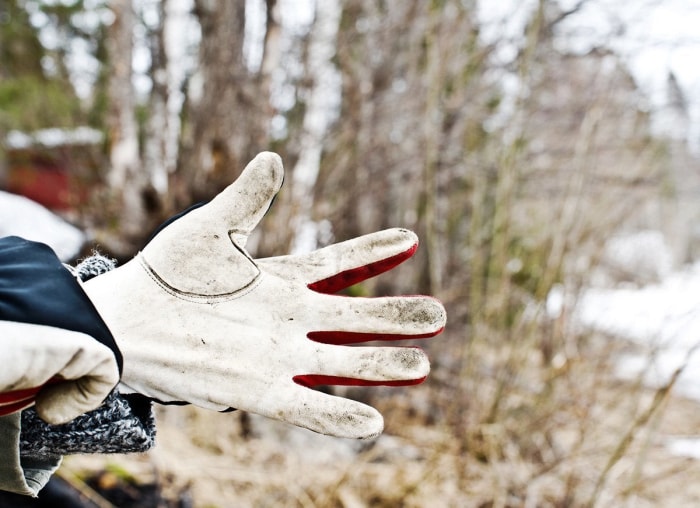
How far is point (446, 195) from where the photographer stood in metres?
5.45

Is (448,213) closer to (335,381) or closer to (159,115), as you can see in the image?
(159,115)

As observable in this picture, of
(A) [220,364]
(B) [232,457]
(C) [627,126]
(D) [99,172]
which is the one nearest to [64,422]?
(A) [220,364]

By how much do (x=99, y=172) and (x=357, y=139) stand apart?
2704 millimetres

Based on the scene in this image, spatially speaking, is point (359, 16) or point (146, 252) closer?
point (146, 252)

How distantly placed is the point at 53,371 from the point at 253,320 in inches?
15.9

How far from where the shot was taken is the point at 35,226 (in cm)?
198

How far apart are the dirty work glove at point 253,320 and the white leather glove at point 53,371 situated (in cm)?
14

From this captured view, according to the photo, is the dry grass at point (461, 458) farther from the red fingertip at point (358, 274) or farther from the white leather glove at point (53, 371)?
the white leather glove at point (53, 371)

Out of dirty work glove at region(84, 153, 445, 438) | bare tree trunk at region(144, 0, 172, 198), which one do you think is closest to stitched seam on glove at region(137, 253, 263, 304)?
dirty work glove at region(84, 153, 445, 438)

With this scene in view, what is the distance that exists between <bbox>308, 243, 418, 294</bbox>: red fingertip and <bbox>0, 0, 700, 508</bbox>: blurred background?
1.19m

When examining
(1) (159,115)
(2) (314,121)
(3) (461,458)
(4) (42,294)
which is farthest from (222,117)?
(4) (42,294)

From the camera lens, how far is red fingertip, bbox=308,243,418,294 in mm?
1274

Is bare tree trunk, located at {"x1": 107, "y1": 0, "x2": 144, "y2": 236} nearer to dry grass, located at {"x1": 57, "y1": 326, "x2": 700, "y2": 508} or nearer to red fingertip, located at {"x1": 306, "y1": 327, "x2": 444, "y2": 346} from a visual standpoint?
dry grass, located at {"x1": 57, "y1": 326, "x2": 700, "y2": 508}

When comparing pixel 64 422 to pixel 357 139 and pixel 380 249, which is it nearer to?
pixel 380 249
